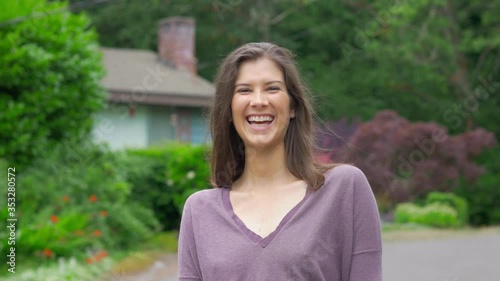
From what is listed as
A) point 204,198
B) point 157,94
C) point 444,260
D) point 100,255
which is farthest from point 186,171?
point 204,198

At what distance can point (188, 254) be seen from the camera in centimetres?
265

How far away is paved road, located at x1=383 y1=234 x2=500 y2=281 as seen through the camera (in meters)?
11.0

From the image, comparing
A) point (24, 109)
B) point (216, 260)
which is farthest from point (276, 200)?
point (24, 109)

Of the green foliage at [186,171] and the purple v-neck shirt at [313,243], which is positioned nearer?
the purple v-neck shirt at [313,243]

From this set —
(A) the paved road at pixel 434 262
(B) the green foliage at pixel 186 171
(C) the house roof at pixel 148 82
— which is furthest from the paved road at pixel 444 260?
(C) the house roof at pixel 148 82

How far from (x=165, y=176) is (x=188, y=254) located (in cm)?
1376

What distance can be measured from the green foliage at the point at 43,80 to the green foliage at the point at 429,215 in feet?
33.1

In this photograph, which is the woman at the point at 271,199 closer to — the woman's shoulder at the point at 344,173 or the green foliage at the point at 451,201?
the woman's shoulder at the point at 344,173

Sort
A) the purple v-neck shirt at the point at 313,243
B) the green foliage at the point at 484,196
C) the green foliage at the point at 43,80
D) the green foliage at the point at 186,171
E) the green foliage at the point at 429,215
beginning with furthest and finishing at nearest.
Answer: the green foliage at the point at 484,196
the green foliage at the point at 429,215
the green foliage at the point at 186,171
the green foliage at the point at 43,80
the purple v-neck shirt at the point at 313,243

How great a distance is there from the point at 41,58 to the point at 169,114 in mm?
13070

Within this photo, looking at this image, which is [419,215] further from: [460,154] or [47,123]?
[47,123]

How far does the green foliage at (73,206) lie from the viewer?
10.4m

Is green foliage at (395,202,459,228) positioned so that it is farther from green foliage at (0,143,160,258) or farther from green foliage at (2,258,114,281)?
green foliage at (2,258,114,281)

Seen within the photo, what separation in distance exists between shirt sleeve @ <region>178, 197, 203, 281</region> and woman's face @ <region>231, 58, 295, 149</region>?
1.09ft
